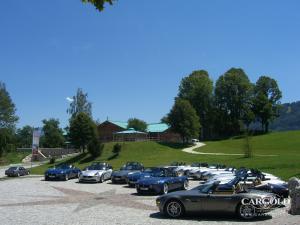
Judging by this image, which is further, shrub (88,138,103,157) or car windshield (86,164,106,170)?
shrub (88,138,103,157)

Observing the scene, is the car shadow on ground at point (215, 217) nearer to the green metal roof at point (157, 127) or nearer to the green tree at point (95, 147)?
the green tree at point (95, 147)

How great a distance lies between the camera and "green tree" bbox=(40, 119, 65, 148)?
403ft

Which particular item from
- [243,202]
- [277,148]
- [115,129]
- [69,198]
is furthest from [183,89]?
[243,202]

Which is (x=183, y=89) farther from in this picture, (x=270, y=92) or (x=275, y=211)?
(x=275, y=211)

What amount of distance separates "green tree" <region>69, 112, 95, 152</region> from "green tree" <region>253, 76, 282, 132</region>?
47.7 m

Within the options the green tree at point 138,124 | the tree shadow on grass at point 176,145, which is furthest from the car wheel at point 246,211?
the green tree at point 138,124

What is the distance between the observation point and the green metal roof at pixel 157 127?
114 m

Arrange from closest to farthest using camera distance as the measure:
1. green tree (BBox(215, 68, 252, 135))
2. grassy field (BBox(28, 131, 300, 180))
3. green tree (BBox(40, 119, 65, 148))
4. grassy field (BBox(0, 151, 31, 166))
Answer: grassy field (BBox(28, 131, 300, 180)) < grassy field (BBox(0, 151, 31, 166)) < green tree (BBox(215, 68, 252, 135)) < green tree (BBox(40, 119, 65, 148))

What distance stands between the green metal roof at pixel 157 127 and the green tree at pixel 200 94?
12.6 m

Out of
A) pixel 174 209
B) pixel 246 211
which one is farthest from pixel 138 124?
pixel 246 211

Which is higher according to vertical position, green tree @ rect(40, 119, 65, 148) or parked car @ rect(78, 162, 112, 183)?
green tree @ rect(40, 119, 65, 148)

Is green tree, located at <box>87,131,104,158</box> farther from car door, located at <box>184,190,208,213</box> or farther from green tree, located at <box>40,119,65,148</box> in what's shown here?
green tree, located at <box>40,119,65,148</box>

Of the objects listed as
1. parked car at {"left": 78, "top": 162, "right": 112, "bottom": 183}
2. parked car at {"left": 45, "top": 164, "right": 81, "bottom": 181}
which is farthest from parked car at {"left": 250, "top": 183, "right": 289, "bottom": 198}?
parked car at {"left": 45, "top": 164, "right": 81, "bottom": 181}

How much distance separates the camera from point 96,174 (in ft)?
98.6
